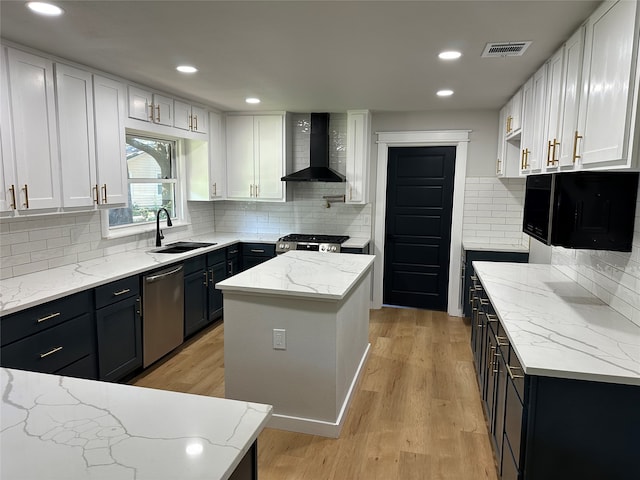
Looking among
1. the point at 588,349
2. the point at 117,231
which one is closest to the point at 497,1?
the point at 588,349

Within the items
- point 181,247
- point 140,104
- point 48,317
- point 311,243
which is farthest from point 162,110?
point 48,317

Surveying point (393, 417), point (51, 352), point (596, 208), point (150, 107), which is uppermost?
point (150, 107)

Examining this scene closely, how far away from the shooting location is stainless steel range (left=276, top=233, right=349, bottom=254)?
479cm

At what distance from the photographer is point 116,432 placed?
106cm

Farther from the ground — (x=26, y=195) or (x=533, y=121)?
(x=533, y=121)

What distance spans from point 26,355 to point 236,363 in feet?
3.77

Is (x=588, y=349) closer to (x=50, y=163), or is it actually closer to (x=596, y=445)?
(x=596, y=445)

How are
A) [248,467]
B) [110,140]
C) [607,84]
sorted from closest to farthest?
[248,467], [607,84], [110,140]

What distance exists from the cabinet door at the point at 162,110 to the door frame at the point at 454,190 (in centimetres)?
235

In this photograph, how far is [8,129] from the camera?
2609 mm

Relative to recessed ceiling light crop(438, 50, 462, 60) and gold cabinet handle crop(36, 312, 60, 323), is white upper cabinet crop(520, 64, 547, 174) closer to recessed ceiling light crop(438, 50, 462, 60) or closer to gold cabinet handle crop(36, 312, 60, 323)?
recessed ceiling light crop(438, 50, 462, 60)

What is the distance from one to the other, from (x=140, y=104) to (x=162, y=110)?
1.06 feet

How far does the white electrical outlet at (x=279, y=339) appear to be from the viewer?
2644 millimetres

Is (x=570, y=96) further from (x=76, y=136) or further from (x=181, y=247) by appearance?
(x=181, y=247)
